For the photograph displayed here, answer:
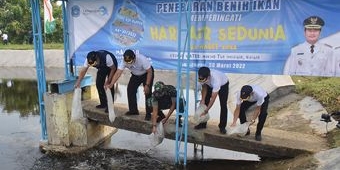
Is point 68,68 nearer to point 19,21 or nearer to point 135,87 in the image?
point 135,87

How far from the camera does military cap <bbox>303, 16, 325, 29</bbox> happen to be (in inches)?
279

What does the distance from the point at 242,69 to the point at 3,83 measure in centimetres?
1737

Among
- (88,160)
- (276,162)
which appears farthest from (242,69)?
(88,160)

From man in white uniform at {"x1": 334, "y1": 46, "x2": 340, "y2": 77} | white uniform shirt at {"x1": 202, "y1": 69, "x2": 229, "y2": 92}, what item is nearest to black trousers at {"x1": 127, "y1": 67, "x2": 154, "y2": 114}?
white uniform shirt at {"x1": 202, "y1": 69, "x2": 229, "y2": 92}

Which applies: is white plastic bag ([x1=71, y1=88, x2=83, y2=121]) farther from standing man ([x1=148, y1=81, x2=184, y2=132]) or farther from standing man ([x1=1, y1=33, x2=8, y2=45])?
standing man ([x1=1, y1=33, x2=8, y2=45])

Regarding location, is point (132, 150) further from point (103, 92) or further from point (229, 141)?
point (229, 141)

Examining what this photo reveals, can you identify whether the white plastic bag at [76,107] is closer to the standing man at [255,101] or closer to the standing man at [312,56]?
the standing man at [255,101]

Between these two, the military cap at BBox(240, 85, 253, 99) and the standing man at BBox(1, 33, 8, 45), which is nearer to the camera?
the military cap at BBox(240, 85, 253, 99)

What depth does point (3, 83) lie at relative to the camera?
2198 centimetres

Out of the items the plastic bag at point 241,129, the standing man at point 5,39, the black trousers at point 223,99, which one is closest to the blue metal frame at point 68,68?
the black trousers at point 223,99

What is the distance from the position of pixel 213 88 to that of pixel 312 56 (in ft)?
6.01

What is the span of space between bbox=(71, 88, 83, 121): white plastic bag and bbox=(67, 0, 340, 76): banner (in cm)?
117

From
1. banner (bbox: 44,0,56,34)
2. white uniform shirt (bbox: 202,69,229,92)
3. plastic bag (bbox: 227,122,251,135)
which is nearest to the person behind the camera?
white uniform shirt (bbox: 202,69,229,92)

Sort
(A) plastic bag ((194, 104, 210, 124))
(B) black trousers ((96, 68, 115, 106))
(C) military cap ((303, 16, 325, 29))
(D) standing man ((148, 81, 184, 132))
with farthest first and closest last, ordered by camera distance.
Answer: (B) black trousers ((96, 68, 115, 106)) < (A) plastic bag ((194, 104, 210, 124)) < (D) standing man ((148, 81, 184, 132)) < (C) military cap ((303, 16, 325, 29))
